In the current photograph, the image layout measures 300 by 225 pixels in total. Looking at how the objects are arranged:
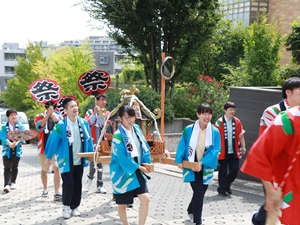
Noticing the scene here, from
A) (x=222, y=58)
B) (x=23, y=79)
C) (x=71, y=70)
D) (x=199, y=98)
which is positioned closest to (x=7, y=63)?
(x=23, y=79)

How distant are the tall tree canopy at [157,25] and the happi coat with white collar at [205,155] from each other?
422 inches

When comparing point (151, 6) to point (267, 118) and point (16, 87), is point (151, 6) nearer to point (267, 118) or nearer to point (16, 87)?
point (267, 118)

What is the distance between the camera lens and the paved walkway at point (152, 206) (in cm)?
672

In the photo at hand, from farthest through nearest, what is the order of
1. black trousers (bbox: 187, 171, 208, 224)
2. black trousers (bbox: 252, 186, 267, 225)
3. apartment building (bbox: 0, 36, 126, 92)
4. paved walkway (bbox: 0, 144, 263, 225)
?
apartment building (bbox: 0, 36, 126, 92) < paved walkway (bbox: 0, 144, 263, 225) < black trousers (bbox: 187, 171, 208, 224) < black trousers (bbox: 252, 186, 267, 225)

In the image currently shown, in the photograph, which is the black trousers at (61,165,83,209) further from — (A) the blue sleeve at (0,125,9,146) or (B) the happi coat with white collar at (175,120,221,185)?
(A) the blue sleeve at (0,125,9,146)

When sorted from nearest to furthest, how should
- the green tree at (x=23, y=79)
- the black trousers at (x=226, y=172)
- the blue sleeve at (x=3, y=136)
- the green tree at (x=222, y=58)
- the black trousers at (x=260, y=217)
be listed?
1. the black trousers at (x=260, y=217)
2. the black trousers at (x=226, y=172)
3. the blue sleeve at (x=3, y=136)
4. the green tree at (x=222, y=58)
5. the green tree at (x=23, y=79)

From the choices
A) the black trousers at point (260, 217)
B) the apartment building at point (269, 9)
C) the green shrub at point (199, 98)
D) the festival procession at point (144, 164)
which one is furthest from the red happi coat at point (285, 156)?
the apartment building at point (269, 9)

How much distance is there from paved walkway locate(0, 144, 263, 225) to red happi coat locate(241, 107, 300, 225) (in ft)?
11.1

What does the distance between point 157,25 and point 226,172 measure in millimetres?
10070

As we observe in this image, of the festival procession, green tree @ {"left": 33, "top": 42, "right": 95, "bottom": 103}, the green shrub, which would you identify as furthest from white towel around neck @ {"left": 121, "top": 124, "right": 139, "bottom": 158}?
green tree @ {"left": 33, "top": 42, "right": 95, "bottom": 103}

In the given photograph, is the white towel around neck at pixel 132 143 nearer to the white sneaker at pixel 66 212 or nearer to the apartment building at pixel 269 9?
the white sneaker at pixel 66 212

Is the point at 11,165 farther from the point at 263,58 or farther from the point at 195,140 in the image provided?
the point at 263,58

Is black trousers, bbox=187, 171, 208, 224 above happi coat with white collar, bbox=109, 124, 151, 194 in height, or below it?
below

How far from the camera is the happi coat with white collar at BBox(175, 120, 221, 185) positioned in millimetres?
6305
